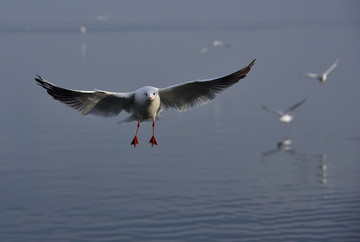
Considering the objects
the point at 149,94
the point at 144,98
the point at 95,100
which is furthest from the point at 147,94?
the point at 95,100

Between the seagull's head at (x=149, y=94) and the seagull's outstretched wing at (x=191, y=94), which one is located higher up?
the seagull's outstretched wing at (x=191, y=94)

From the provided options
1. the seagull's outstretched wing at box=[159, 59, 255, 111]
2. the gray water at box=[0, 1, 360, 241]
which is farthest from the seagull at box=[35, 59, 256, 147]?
the gray water at box=[0, 1, 360, 241]

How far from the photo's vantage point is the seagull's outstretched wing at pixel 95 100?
19.3m

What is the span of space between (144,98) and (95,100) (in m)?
1.89

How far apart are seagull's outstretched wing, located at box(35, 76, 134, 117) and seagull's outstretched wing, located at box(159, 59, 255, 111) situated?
3.47 ft

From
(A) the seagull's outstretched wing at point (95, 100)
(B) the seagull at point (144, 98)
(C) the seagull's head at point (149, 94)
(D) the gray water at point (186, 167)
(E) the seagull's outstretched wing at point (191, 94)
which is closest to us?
(C) the seagull's head at point (149, 94)

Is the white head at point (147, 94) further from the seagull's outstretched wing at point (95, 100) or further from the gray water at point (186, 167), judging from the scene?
the gray water at point (186, 167)

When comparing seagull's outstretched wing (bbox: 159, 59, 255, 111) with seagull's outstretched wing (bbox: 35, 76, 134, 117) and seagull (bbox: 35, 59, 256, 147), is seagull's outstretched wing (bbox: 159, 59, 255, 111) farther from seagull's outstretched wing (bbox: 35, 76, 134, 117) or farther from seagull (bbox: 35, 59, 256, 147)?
seagull's outstretched wing (bbox: 35, 76, 134, 117)

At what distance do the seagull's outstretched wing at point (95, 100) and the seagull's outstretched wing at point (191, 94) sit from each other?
1.06m

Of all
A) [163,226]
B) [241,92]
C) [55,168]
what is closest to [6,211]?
[55,168]

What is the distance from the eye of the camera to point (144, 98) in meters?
19.0

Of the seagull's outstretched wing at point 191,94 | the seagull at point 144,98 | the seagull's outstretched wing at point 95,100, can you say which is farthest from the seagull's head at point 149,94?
the seagull's outstretched wing at point 191,94

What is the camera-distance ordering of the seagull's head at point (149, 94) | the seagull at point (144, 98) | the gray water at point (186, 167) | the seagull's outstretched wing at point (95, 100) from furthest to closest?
1. the gray water at point (186, 167)
2. the seagull's outstretched wing at point (95, 100)
3. the seagull at point (144, 98)
4. the seagull's head at point (149, 94)

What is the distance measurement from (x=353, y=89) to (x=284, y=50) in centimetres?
3294
